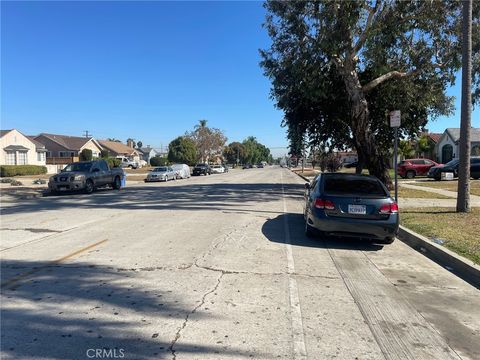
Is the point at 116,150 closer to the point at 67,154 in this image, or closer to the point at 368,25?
the point at 67,154

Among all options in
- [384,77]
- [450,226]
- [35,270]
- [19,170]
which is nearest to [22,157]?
[19,170]

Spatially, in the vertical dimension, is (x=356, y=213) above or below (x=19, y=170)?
below

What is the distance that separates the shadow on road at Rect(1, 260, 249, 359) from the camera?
3.79 meters

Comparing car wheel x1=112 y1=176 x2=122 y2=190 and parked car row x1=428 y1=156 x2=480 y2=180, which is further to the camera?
parked car row x1=428 y1=156 x2=480 y2=180

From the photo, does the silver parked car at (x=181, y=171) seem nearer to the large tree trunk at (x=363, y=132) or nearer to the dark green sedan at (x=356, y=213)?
the large tree trunk at (x=363, y=132)

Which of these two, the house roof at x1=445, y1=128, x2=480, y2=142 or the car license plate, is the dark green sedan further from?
the house roof at x1=445, y1=128, x2=480, y2=142

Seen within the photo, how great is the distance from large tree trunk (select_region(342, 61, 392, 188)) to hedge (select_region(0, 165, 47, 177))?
1400 inches

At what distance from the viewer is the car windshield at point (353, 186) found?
8.66m

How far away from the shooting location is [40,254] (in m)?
7.52

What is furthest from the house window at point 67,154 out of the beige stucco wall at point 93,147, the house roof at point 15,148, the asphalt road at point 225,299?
the asphalt road at point 225,299

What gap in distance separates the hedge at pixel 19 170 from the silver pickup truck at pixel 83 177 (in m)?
22.3

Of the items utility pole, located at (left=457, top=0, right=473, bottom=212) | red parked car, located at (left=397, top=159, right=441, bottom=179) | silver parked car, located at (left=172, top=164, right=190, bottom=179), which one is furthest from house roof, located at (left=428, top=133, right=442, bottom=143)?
utility pole, located at (left=457, top=0, right=473, bottom=212)

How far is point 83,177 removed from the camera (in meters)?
22.0

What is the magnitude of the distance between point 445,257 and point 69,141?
80783mm
